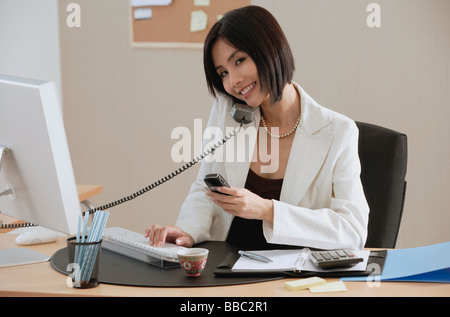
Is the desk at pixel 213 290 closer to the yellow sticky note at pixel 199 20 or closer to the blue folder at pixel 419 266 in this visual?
the blue folder at pixel 419 266

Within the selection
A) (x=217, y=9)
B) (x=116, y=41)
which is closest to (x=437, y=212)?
(x=217, y=9)

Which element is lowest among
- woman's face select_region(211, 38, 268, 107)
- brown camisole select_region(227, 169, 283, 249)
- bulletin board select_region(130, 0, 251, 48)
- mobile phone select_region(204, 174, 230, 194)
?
brown camisole select_region(227, 169, 283, 249)

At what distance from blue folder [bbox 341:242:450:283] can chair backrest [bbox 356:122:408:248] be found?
351mm

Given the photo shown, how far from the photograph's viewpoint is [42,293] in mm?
1180

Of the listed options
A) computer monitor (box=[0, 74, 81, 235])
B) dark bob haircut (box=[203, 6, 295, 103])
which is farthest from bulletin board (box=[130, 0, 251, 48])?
computer monitor (box=[0, 74, 81, 235])

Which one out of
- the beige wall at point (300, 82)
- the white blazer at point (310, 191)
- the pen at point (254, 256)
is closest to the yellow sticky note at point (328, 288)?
the pen at point (254, 256)

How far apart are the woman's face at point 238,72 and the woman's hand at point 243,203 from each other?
429 millimetres

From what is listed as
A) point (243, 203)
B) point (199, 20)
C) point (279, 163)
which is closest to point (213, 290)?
point (243, 203)

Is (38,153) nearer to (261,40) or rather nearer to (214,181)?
(214,181)

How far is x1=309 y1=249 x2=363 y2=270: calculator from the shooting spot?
1.28 m

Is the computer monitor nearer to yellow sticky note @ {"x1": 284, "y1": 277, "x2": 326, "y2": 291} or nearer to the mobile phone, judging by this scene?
the mobile phone

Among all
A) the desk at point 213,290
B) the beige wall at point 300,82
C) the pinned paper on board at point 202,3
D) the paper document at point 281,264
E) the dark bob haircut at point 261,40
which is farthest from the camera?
the pinned paper on board at point 202,3

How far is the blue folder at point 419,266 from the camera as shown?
1.24 m

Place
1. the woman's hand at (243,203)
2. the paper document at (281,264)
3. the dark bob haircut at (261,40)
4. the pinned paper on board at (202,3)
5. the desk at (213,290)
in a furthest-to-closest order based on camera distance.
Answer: the pinned paper on board at (202,3)
the dark bob haircut at (261,40)
the woman's hand at (243,203)
the paper document at (281,264)
the desk at (213,290)
